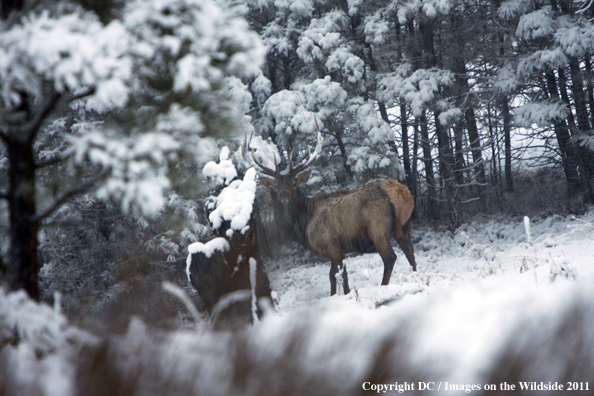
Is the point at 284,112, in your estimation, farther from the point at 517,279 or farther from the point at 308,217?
the point at 517,279

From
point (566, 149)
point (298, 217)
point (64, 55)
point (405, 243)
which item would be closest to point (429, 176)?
point (566, 149)

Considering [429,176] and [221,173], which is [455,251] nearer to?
[429,176]

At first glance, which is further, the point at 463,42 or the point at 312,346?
the point at 463,42

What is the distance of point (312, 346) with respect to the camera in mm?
1410

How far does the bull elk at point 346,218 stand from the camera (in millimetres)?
6961

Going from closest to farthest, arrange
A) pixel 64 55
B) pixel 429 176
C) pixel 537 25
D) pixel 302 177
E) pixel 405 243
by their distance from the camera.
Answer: pixel 64 55 → pixel 405 243 → pixel 302 177 → pixel 537 25 → pixel 429 176

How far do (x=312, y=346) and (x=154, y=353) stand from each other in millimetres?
515

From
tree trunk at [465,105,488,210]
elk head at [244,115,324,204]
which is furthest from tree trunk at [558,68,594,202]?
elk head at [244,115,324,204]

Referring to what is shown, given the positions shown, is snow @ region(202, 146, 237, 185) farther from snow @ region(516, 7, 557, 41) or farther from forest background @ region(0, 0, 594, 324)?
snow @ region(516, 7, 557, 41)

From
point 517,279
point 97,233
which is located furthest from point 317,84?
point 517,279

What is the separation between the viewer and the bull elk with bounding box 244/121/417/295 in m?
6.96

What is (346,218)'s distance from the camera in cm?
725

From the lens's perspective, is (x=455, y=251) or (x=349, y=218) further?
(x=455, y=251)

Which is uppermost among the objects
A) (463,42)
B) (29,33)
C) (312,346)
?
(463,42)
